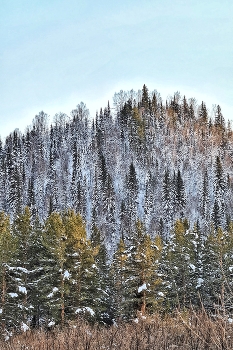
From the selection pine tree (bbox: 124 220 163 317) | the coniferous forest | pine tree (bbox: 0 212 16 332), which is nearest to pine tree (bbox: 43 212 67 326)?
the coniferous forest

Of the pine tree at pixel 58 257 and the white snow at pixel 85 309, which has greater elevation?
the pine tree at pixel 58 257

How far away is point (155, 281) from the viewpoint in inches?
1198

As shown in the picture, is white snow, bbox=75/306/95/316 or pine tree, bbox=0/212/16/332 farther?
white snow, bbox=75/306/95/316

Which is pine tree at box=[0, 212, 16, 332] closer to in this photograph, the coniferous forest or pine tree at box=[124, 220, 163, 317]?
the coniferous forest

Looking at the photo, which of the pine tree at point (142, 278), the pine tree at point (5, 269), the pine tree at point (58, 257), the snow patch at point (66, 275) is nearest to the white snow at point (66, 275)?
the snow patch at point (66, 275)

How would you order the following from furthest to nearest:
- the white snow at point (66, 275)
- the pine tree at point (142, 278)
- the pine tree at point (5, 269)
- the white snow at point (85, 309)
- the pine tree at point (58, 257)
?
1. the pine tree at point (142, 278)
2. the white snow at point (66, 275)
3. the pine tree at point (58, 257)
4. the white snow at point (85, 309)
5. the pine tree at point (5, 269)

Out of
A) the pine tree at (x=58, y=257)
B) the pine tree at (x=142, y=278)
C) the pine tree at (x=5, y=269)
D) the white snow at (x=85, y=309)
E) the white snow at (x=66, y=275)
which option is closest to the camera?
the pine tree at (x=5, y=269)

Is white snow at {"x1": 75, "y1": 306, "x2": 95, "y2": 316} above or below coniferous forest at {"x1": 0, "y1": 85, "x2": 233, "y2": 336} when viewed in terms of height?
below

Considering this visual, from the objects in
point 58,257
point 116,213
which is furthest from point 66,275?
point 116,213

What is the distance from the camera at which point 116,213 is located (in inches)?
3812

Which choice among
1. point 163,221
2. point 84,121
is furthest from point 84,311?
point 84,121

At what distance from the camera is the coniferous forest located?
2744 centimetres

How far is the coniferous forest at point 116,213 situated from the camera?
2744cm

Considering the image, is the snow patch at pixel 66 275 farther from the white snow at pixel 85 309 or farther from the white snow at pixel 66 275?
the white snow at pixel 85 309
